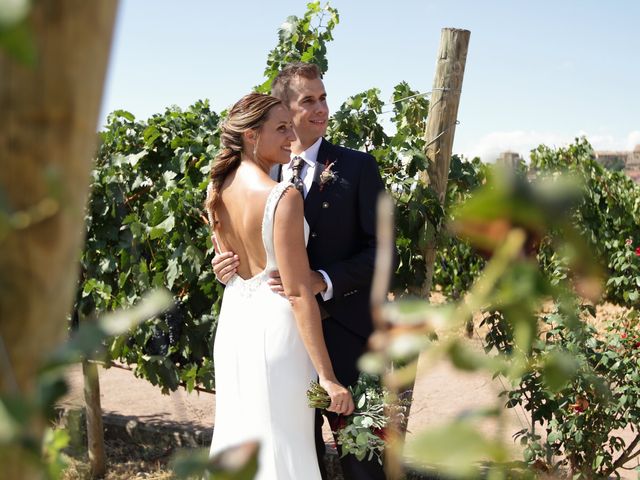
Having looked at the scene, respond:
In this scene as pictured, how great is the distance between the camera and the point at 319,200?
11.2ft

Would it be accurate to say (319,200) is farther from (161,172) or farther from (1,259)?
(1,259)

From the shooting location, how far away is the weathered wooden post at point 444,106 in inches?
152

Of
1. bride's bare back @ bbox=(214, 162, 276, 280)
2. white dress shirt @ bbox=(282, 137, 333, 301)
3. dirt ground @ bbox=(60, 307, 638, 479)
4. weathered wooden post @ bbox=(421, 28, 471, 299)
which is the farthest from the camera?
dirt ground @ bbox=(60, 307, 638, 479)

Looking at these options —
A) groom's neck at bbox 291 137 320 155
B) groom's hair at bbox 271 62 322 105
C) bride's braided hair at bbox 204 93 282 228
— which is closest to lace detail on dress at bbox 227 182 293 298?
bride's braided hair at bbox 204 93 282 228

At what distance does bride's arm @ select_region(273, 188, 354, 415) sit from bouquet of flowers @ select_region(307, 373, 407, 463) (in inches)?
2.5

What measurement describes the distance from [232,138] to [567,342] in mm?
1972

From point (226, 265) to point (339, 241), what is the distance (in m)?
0.48

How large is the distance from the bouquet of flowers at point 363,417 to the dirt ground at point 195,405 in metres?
1.96

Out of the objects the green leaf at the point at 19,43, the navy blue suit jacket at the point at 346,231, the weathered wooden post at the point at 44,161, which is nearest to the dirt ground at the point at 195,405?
the navy blue suit jacket at the point at 346,231

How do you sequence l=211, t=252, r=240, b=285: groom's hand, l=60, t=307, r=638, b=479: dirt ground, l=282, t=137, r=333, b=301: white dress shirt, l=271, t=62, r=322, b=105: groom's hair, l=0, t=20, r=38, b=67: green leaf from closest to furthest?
l=0, t=20, r=38, b=67: green leaf → l=211, t=252, r=240, b=285: groom's hand → l=282, t=137, r=333, b=301: white dress shirt → l=271, t=62, r=322, b=105: groom's hair → l=60, t=307, r=638, b=479: dirt ground

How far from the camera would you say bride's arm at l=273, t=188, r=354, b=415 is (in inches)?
113

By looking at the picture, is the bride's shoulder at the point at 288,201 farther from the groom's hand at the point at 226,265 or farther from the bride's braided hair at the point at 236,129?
the groom's hand at the point at 226,265

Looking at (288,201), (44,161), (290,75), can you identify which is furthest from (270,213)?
(44,161)

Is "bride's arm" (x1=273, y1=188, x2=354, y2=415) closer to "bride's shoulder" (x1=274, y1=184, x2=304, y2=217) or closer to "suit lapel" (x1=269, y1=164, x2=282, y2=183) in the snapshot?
"bride's shoulder" (x1=274, y1=184, x2=304, y2=217)
